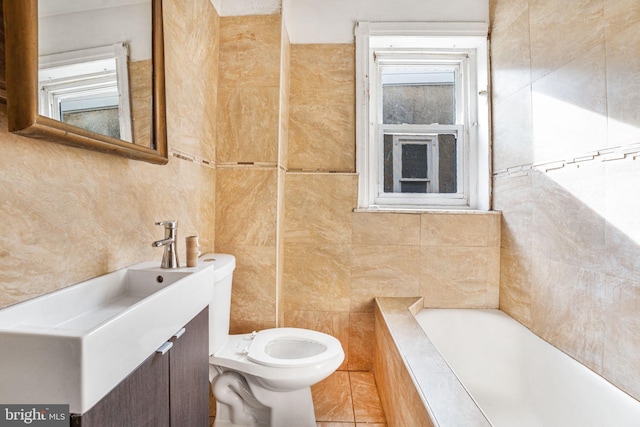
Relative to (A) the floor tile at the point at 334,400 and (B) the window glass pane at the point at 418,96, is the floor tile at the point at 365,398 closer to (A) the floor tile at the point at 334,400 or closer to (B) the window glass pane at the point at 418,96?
(A) the floor tile at the point at 334,400

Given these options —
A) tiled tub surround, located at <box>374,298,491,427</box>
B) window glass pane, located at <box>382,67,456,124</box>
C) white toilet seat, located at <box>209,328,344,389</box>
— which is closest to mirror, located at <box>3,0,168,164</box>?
white toilet seat, located at <box>209,328,344,389</box>

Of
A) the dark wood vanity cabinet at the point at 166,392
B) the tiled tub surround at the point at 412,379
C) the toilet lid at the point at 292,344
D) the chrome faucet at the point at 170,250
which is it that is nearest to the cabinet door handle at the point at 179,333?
the dark wood vanity cabinet at the point at 166,392

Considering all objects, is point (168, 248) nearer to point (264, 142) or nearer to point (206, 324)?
point (206, 324)

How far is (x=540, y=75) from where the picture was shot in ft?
4.88

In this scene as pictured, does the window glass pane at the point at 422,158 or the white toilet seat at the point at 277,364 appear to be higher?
the window glass pane at the point at 422,158

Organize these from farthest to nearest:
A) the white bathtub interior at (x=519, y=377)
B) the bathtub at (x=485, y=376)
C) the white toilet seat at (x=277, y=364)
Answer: the white toilet seat at (x=277, y=364) → the white bathtub interior at (x=519, y=377) → the bathtub at (x=485, y=376)

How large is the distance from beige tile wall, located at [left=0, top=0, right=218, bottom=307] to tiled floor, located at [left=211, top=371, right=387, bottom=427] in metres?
1.03

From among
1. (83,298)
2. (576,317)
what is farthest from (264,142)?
(576,317)

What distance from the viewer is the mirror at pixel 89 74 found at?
0.62 m

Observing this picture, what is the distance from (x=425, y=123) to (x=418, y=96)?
0.66 feet

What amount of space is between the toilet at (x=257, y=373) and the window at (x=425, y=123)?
3.17 ft

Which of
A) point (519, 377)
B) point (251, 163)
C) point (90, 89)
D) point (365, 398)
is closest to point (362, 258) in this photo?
point (365, 398)

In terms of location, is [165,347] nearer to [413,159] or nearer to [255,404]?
[255,404]

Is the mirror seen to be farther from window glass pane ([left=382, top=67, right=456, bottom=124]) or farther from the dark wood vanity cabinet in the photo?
window glass pane ([left=382, top=67, right=456, bottom=124])
